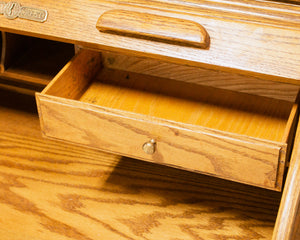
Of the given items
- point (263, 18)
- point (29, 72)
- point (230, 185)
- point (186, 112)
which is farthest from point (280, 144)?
point (29, 72)

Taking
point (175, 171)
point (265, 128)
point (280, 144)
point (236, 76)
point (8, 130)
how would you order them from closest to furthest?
1. point (280, 144)
2. point (265, 128)
3. point (236, 76)
4. point (175, 171)
5. point (8, 130)

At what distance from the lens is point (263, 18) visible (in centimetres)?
96

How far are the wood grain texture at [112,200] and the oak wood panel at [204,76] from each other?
0.24m

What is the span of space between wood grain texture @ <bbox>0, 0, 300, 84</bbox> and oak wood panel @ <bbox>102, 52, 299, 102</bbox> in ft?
0.63

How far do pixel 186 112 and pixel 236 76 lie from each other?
157mm

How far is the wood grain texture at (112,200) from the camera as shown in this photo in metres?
1.17

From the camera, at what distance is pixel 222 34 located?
3.21ft

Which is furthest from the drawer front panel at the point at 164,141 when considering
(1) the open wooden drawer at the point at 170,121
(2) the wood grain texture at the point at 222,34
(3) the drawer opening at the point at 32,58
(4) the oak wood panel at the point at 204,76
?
(3) the drawer opening at the point at 32,58

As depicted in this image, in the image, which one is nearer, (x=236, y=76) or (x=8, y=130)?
(x=236, y=76)

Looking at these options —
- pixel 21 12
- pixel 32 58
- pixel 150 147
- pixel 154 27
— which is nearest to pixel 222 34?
pixel 154 27

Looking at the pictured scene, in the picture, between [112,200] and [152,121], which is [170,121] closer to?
[152,121]

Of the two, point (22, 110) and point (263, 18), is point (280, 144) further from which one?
point (22, 110)

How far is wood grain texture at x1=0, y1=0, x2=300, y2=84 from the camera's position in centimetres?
94

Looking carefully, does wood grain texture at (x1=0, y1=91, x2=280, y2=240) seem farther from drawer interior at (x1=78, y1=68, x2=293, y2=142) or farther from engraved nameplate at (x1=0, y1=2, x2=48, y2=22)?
engraved nameplate at (x1=0, y1=2, x2=48, y2=22)
